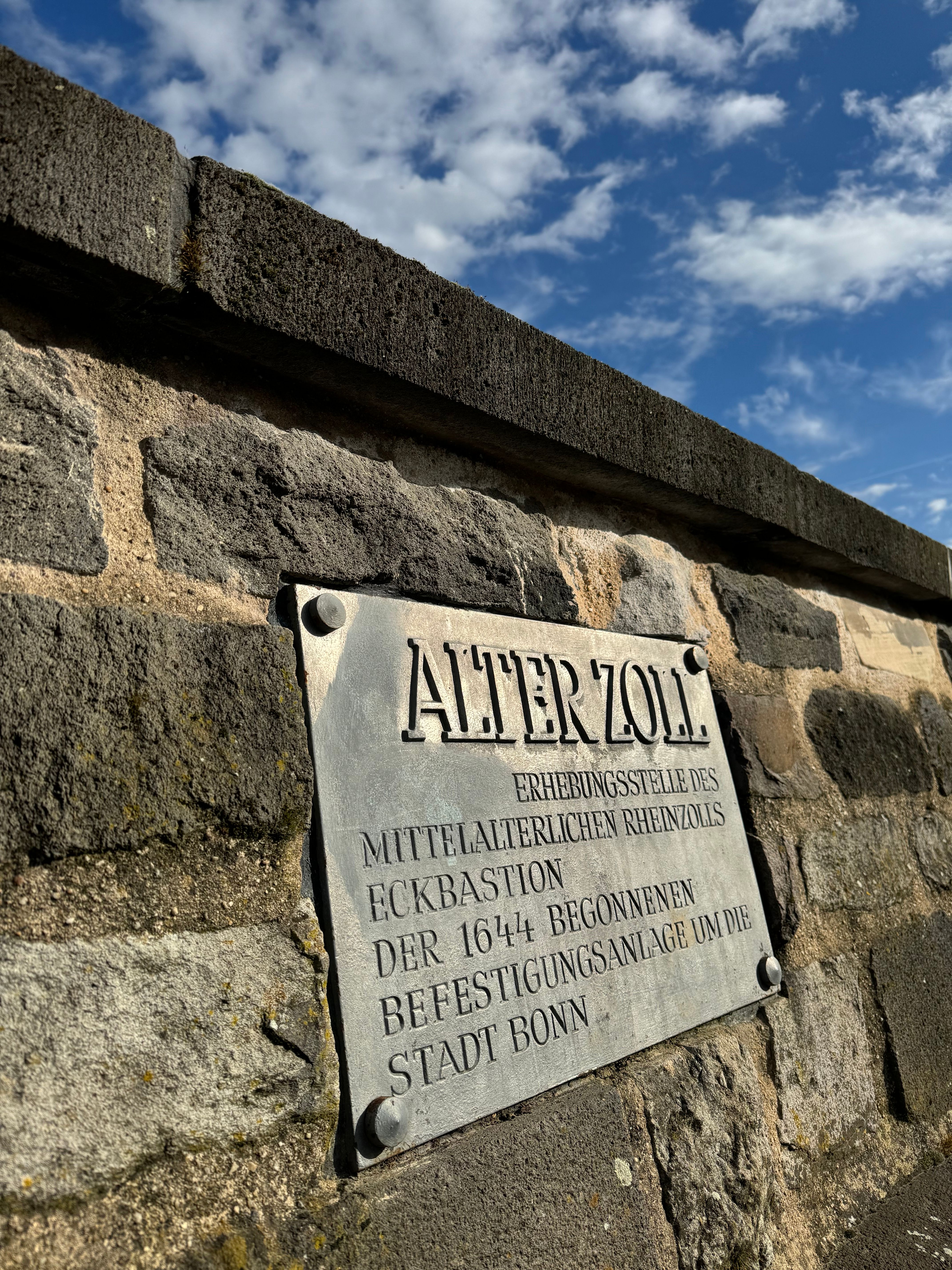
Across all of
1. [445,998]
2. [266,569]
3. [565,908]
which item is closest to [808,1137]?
[565,908]

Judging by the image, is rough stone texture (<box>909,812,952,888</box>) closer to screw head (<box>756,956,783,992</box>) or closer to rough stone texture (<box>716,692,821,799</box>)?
rough stone texture (<box>716,692,821,799</box>)

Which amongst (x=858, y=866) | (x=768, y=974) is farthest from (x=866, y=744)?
(x=768, y=974)

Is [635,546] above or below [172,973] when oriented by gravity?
above

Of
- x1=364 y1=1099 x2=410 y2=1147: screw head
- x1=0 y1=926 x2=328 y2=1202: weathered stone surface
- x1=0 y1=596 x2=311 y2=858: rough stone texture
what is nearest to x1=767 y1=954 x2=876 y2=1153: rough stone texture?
x1=364 y1=1099 x2=410 y2=1147: screw head

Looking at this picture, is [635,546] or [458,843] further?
[635,546]

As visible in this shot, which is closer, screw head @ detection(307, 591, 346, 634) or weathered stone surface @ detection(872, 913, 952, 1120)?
screw head @ detection(307, 591, 346, 634)

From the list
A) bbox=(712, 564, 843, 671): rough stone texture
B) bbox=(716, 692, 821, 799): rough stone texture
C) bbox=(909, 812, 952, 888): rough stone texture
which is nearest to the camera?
bbox=(716, 692, 821, 799): rough stone texture

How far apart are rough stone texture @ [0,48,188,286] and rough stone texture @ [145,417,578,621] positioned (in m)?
0.25

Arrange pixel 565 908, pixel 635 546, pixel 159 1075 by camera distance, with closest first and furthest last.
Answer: pixel 159 1075, pixel 565 908, pixel 635 546

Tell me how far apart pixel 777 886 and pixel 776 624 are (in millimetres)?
706

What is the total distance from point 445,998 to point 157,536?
74cm

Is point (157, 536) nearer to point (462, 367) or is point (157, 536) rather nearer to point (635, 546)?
point (462, 367)

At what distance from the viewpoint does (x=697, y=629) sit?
2000 millimetres

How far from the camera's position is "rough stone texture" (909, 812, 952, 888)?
2.33 metres
